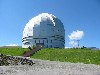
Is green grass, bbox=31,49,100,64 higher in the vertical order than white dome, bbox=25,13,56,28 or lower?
lower

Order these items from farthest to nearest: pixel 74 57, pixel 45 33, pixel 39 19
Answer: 1. pixel 39 19
2. pixel 45 33
3. pixel 74 57

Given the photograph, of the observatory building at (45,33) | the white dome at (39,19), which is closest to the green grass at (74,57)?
the observatory building at (45,33)

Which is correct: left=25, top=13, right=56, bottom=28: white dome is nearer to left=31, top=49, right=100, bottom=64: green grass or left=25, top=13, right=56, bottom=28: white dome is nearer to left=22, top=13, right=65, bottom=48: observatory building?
left=22, top=13, right=65, bottom=48: observatory building

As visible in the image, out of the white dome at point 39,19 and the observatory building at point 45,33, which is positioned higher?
the white dome at point 39,19

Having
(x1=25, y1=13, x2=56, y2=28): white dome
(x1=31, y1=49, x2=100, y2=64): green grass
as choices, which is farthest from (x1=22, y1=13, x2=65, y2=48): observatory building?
(x1=31, y1=49, x2=100, y2=64): green grass

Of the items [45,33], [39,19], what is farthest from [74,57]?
[39,19]

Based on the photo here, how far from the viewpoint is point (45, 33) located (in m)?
89.6

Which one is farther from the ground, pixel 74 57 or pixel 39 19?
pixel 39 19

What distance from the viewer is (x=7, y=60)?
129 feet

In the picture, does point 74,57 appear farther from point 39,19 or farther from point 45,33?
point 39,19

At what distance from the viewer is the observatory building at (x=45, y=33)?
8994 centimetres

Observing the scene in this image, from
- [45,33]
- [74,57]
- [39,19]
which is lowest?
[74,57]

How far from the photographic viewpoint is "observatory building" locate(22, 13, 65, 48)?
295 feet

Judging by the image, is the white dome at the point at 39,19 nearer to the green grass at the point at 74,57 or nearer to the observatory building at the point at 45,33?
the observatory building at the point at 45,33
